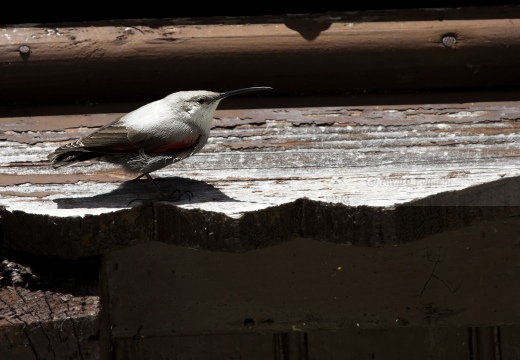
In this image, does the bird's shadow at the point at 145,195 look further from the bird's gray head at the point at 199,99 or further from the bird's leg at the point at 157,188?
the bird's gray head at the point at 199,99

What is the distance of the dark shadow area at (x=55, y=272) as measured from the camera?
77.6 inches

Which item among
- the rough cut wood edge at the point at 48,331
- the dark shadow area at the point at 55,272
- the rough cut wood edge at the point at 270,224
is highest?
the rough cut wood edge at the point at 270,224

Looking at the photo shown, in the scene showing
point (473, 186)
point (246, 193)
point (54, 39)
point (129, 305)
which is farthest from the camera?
point (54, 39)

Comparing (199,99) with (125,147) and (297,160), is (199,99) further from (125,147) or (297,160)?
(297,160)

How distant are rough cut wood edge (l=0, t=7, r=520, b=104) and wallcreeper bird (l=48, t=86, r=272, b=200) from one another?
0.66ft

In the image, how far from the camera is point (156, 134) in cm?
272

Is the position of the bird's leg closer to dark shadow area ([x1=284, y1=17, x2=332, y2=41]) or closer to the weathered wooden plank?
the weathered wooden plank

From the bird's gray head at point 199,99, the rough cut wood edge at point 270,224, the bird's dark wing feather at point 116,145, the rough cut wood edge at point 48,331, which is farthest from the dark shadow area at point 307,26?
the rough cut wood edge at point 48,331

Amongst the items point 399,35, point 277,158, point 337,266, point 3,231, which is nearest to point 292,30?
point 399,35

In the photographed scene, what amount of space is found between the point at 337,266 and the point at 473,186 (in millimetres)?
557

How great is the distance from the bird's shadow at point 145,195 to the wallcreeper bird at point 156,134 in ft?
0.20

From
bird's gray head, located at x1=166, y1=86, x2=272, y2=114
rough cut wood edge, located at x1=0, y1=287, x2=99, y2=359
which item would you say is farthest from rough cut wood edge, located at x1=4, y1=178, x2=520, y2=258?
bird's gray head, located at x1=166, y1=86, x2=272, y2=114

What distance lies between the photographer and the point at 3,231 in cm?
202

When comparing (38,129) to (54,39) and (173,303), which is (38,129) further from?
(173,303)
